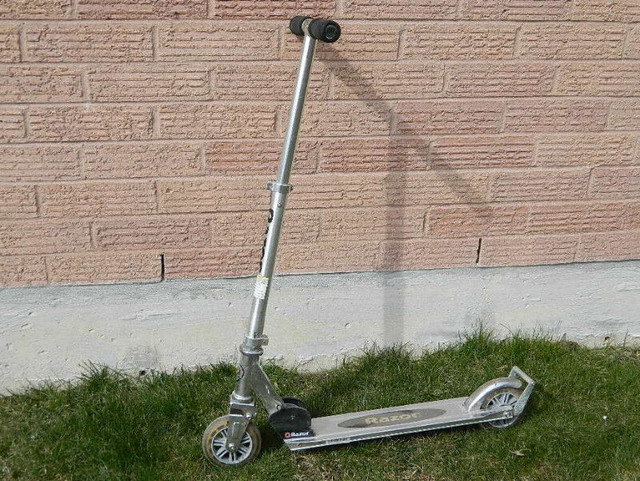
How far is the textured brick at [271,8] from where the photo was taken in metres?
3.04

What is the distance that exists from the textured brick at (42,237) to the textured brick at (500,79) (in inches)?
74.7

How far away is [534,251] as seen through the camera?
371 cm

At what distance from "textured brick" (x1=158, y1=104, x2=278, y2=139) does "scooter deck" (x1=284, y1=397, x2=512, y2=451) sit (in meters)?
1.37

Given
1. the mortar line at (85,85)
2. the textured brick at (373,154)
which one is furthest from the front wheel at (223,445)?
the mortar line at (85,85)

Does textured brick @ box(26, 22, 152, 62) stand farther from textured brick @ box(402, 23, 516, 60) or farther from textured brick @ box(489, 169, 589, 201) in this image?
textured brick @ box(489, 169, 589, 201)

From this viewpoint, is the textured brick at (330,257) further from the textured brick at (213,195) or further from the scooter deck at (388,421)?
the scooter deck at (388,421)

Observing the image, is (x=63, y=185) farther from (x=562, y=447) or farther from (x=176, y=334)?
(x=562, y=447)

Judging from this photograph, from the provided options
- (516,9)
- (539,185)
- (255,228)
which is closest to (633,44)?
(516,9)

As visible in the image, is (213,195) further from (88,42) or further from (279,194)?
(88,42)

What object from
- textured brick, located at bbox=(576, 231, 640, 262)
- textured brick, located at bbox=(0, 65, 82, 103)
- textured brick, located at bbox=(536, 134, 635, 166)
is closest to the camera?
textured brick, located at bbox=(0, 65, 82, 103)

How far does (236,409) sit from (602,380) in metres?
1.97

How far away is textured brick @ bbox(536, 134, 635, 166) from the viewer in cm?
354

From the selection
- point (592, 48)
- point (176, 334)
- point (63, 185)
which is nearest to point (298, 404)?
point (176, 334)

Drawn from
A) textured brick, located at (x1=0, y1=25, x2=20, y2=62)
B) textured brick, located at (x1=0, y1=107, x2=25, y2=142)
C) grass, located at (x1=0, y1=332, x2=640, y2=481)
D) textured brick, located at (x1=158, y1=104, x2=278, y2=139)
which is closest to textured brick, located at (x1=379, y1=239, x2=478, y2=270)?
grass, located at (x1=0, y1=332, x2=640, y2=481)
